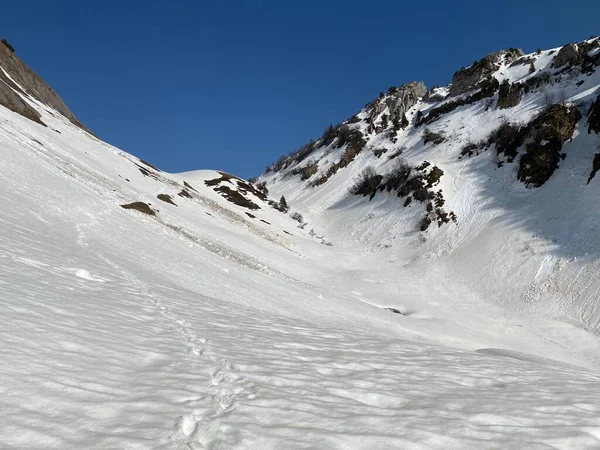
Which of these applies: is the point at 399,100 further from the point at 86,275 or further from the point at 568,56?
the point at 86,275

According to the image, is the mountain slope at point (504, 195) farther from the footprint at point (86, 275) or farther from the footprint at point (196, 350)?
the footprint at point (86, 275)

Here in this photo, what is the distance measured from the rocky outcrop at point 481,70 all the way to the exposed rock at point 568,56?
19827 mm

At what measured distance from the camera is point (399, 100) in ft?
315

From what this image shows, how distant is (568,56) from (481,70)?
25.4m

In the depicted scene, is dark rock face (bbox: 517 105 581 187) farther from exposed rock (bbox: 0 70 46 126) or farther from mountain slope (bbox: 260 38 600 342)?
exposed rock (bbox: 0 70 46 126)

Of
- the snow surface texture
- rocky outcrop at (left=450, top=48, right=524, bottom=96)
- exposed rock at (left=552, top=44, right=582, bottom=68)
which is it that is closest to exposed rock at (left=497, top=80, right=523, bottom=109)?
exposed rock at (left=552, top=44, right=582, bottom=68)

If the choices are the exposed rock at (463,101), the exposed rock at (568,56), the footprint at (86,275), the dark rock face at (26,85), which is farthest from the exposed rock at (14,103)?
the exposed rock at (568,56)

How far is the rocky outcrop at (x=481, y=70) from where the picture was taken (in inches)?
3243

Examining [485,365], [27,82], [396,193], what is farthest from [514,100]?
[27,82]

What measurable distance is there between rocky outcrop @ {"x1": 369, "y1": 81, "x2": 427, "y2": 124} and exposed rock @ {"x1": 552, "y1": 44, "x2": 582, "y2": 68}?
34312 millimetres

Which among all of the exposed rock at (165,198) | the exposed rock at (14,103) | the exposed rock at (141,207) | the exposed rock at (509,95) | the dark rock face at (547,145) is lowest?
the exposed rock at (141,207)

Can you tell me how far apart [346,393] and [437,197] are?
4069cm

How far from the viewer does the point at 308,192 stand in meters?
82.0

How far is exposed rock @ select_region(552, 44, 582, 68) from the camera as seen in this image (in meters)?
57.2
